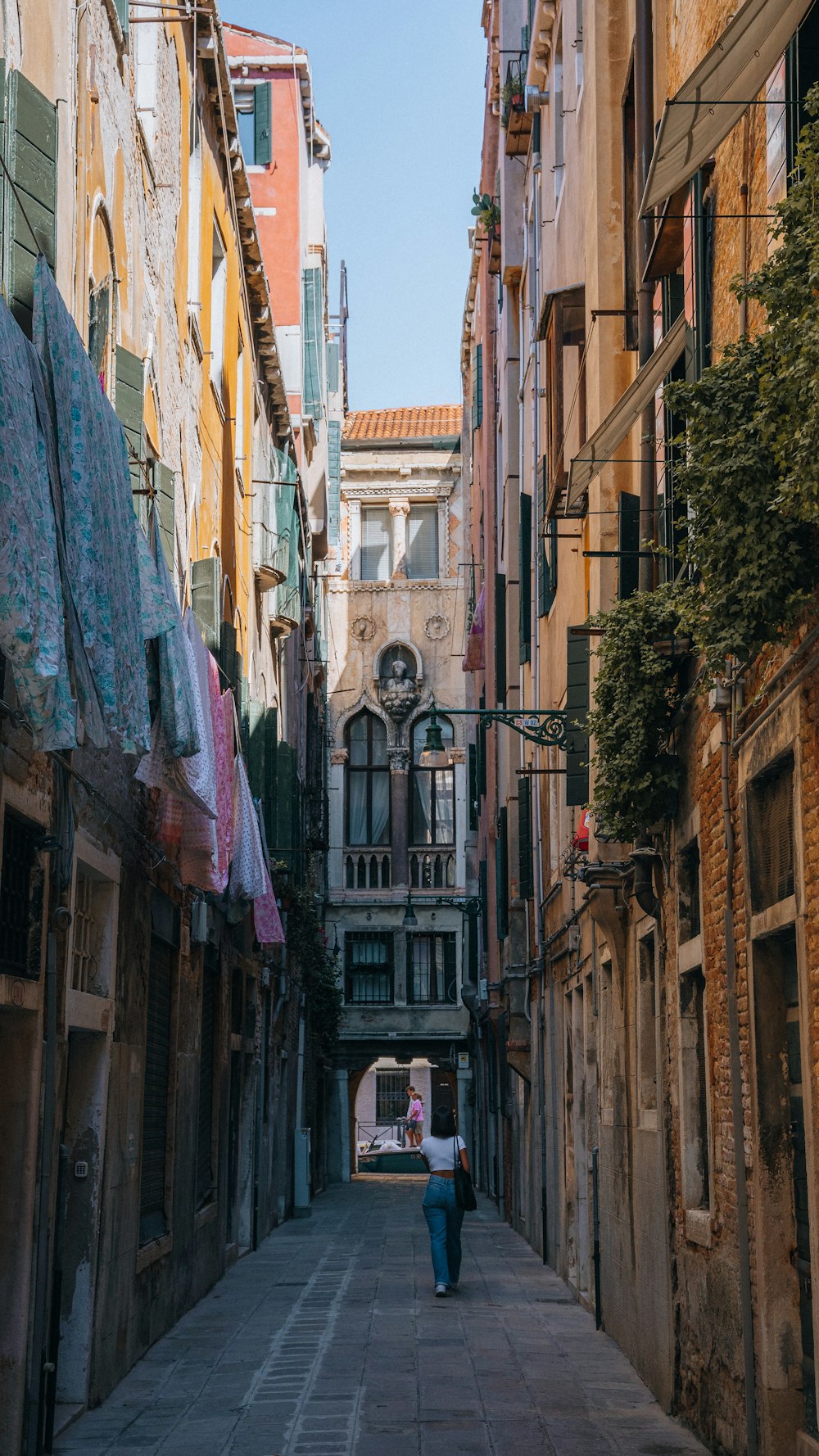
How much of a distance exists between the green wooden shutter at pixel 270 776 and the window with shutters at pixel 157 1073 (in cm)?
754

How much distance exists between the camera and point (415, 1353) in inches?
441

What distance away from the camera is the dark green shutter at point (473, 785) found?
33906mm

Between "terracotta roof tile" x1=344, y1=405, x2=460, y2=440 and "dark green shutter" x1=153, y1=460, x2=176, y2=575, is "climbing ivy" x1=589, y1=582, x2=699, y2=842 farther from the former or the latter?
"terracotta roof tile" x1=344, y1=405, x2=460, y2=440

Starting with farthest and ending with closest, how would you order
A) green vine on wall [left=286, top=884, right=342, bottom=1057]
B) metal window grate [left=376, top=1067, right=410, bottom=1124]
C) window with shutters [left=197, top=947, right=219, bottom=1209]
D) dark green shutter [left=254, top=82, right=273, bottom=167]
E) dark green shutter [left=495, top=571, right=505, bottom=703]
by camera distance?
metal window grate [left=376, top=1067, right=410, bottom=1124] < dark green shutter [left=254, top=82, right=273, bottom=167] < green vine on wall [left=286, top=884, right=342, bottom=1057] < dark green shutter [left=495, top=571, right=505, bottom=703] < window with shutters [left=197, top=947, right=219, bottom=1209]

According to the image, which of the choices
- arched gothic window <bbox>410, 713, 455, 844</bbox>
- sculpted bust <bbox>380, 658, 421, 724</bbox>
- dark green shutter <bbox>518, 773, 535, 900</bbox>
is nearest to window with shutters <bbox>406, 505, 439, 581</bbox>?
sculpted bust <bbox>380, 658, 421, 724</bbox>

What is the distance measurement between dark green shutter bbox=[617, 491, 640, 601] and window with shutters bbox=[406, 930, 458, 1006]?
3073cm

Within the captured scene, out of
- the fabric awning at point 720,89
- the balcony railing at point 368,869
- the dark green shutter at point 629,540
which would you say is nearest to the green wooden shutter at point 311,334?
the balcony railing at point 368,869

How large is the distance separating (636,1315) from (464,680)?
31.8 metres

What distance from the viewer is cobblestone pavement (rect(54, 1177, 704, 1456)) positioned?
8.49m

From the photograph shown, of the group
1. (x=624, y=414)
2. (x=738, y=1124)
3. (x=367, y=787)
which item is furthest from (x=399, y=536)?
(x=738, y=1124)

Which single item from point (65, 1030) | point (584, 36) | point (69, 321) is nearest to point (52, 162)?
point (69, 321)

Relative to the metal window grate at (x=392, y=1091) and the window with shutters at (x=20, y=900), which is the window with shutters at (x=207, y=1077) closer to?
the window with shutters at (x=20, y=900)

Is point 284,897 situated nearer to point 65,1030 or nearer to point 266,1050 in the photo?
point 266,1050

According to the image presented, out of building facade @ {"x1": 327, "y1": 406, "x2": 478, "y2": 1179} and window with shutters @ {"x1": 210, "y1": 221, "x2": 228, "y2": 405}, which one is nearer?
window with shutters @ {"x1": 210, "y1": 221, "x2": 228, "y2": 405}
